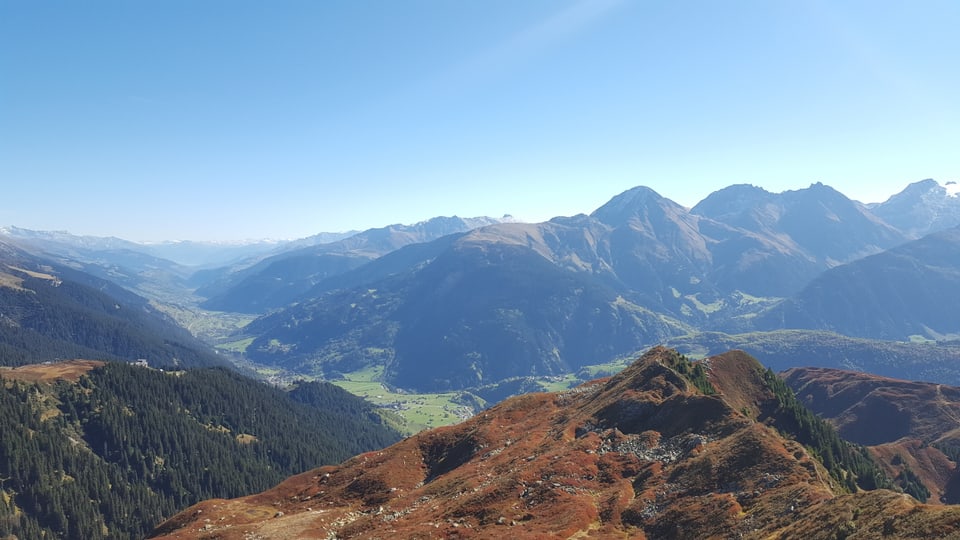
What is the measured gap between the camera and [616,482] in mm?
81812

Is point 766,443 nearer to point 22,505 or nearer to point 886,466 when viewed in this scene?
point 886,466

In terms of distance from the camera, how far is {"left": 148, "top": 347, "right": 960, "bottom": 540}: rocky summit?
58.8 meters

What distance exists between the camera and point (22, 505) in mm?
176375

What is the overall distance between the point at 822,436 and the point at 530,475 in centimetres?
7695

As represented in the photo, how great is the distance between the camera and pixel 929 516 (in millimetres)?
42094

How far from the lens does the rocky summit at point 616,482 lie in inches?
2317

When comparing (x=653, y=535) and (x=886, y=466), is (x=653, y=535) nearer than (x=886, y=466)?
Yes

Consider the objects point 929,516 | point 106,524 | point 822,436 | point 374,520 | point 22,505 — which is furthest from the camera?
point 106,524

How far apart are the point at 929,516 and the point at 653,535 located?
3029 cm

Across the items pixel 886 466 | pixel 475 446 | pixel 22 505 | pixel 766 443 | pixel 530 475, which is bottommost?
pixel 22 505

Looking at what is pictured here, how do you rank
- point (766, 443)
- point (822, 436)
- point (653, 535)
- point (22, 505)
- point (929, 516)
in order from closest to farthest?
point (929, 516)
point (653, 535)
point (766, 443)
point (822, 436)
point (22, 505)

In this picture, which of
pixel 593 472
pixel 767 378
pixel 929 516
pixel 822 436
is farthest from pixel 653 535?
pixel 767 378

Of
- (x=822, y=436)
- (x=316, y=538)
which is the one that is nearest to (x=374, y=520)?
(x=316, y=538)

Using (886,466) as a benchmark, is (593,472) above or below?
above
